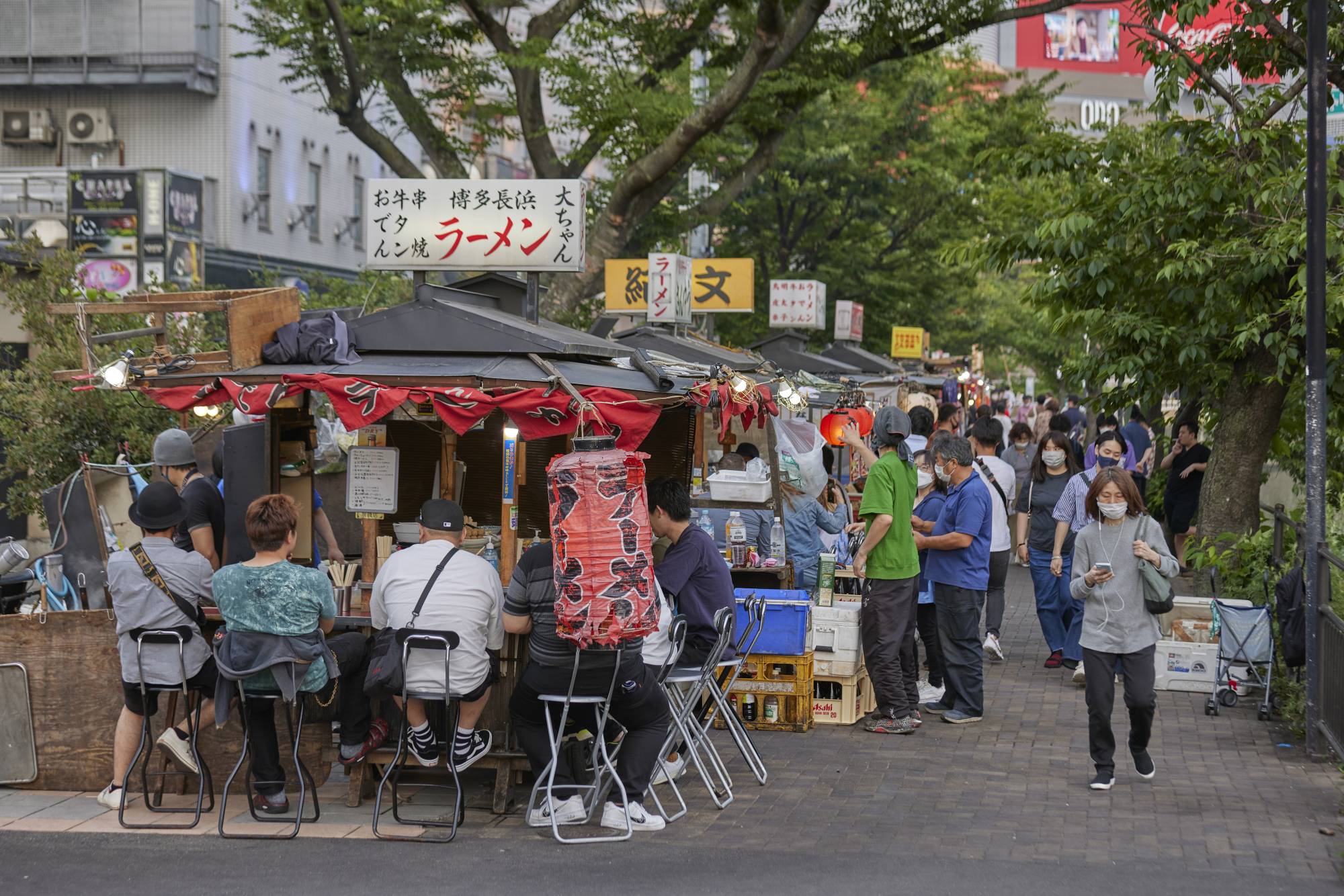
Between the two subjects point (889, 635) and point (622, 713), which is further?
point (889, 635)

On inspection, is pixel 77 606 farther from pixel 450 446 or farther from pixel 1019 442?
pixel 1019 442

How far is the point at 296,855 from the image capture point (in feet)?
22.7

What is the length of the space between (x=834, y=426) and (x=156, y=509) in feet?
25.4

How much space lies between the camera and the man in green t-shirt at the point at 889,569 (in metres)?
9.70

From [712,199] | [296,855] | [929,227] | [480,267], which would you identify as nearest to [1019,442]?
[712,199]

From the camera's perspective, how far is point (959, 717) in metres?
10.4

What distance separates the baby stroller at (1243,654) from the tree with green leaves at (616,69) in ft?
26.3

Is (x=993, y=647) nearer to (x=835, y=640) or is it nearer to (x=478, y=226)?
(x=835, y=640)

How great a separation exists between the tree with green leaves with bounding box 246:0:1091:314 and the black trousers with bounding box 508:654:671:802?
32.6ft

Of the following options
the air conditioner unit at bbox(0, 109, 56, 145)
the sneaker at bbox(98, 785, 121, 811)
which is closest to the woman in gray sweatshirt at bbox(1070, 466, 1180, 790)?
the sneaker at bbox(98, 785, 121, 811)

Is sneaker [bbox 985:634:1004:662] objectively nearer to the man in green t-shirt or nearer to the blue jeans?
the blue jeans

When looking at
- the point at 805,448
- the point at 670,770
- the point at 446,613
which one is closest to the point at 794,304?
the point at 805,448

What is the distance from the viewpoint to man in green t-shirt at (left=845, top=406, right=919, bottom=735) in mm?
9703

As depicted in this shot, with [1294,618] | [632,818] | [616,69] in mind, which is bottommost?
[632,818]
